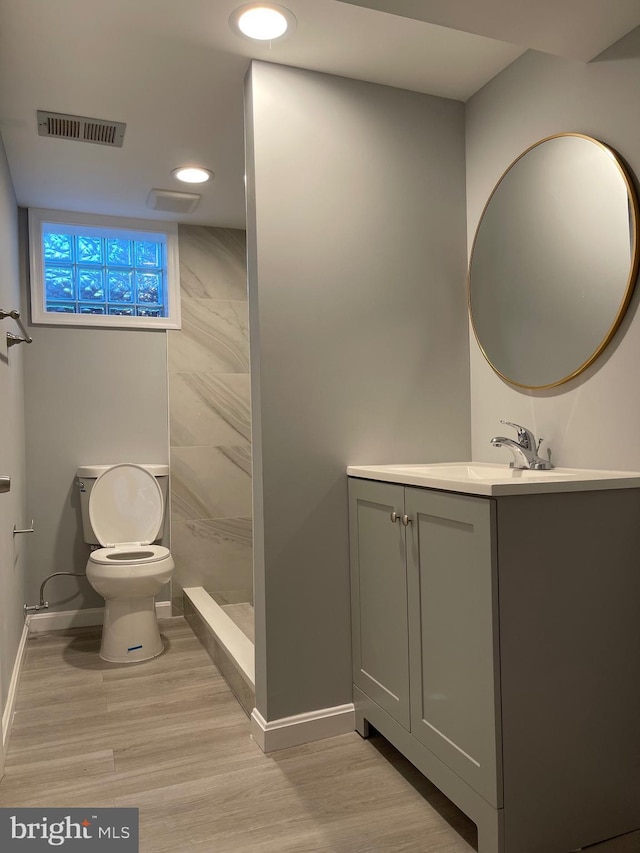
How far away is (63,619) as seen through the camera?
3475 millimetres

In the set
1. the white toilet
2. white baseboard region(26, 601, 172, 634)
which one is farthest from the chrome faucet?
white baseboard region(26, 601, 172, 634)

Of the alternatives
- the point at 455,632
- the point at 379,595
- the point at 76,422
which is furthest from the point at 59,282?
the point at 455,632

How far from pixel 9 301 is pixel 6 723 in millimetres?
1637

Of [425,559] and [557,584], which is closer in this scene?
[557,584]

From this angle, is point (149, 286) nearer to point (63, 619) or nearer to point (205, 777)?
point (63, 619)

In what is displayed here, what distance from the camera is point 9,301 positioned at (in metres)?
2.68

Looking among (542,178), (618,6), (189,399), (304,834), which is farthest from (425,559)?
(189,399)

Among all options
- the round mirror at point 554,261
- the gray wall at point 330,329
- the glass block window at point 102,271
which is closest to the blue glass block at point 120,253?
the glass block window at point 102,271

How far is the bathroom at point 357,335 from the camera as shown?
2109 millimetres

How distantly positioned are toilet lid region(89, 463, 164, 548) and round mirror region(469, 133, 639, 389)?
1.98 meters

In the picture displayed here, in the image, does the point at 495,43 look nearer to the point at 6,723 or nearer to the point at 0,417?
the point at 0,417

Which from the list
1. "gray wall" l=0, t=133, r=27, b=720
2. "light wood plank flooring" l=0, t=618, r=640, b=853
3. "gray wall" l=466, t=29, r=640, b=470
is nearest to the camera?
"light wood plank flooring" l=0, t=618, r=640, b=853

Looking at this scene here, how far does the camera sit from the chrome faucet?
2012mm

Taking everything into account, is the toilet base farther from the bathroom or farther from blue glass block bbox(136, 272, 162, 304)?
blue glass block bbox(136, 272, 162, 304)
